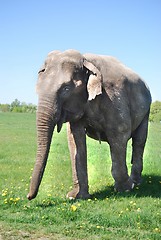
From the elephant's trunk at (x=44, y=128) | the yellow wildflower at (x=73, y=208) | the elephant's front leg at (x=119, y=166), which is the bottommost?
the yellow wildflower at (x=73, y=208)

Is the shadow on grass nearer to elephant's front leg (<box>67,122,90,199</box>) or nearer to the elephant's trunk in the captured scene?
elephant's front leg (<box>67,122,90,199</box>)

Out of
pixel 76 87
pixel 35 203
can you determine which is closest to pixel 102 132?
pixel 76 87

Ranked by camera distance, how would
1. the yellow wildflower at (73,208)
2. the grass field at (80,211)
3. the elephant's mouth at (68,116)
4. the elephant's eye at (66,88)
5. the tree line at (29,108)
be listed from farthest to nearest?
1. the tree line at (29,108)
2. the elephant's mouth at (68,116)
3. the elephant's eye at (66,88)
4. the yellow wildflower at (73,208)
5. the grass field at (80,211)

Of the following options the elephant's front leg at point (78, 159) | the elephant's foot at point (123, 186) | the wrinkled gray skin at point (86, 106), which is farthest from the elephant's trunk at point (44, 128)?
the elephant's foot at point (123, 186)

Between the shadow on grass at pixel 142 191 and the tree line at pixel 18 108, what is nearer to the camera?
the shadow on grass at pixel 142 191

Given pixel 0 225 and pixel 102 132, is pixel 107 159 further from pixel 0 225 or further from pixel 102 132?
pixel 0 225

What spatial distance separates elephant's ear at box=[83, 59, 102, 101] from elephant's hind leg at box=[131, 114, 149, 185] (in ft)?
8.53

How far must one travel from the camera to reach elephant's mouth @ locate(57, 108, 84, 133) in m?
8.97

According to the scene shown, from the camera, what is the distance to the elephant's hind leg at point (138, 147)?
11195mm

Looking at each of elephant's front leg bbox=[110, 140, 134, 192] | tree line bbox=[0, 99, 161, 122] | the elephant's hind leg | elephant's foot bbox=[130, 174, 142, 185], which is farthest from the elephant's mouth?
tree line bbox=[0, 99, 161, 122]

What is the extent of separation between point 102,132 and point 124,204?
1873mm

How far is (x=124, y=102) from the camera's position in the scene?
977 centimetres

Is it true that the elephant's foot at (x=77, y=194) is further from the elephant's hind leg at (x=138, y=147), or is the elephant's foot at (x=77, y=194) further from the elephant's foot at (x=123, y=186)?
the elephant's hind leg at (x=138, y=147)

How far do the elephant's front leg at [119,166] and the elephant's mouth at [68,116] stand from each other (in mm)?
1213
